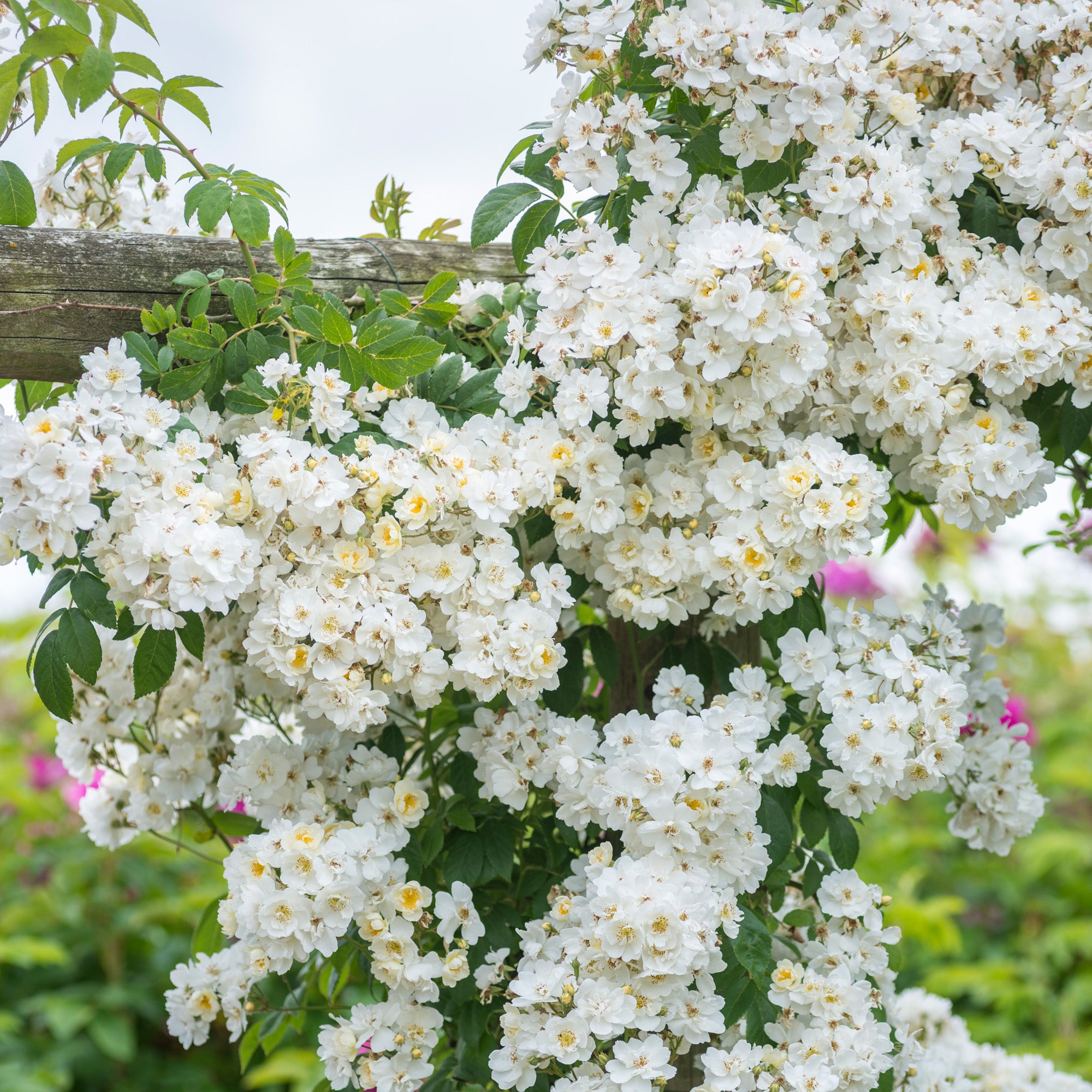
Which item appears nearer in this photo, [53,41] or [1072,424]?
[53,41]

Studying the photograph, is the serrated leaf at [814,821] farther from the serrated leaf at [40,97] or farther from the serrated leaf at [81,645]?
the serrated leaf at [40,97]

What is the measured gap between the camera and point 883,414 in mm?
1221

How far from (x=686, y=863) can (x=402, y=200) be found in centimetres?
105

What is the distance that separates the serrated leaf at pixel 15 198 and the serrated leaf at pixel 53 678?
49 cm

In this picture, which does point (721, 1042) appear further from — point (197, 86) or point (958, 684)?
point (197, 86)

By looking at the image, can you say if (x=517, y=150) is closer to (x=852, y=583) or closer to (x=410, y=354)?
(x=410, y=354)

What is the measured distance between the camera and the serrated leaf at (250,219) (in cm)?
117

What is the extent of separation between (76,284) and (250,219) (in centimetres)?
27

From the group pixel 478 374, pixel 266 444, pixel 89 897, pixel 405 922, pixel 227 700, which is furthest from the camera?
pixel 89 897

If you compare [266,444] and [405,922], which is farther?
[405,922]

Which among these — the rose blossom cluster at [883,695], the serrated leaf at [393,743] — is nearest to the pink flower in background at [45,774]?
the serrated leaf at [393,743]

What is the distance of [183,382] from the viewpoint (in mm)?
1181

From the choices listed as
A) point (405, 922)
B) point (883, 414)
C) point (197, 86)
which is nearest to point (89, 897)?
point (405, 922)

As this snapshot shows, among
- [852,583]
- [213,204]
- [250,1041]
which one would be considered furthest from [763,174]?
[852,583]
